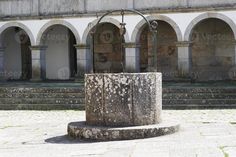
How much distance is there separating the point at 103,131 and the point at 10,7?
14125 mm

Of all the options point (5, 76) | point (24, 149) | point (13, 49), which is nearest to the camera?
point (24, 149)

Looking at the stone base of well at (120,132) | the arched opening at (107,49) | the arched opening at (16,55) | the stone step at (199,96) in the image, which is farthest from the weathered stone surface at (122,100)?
the arched opening at (16,55)

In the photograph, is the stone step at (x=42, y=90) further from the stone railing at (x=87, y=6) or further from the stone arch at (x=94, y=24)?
the stone railing at (x=87, y=6)

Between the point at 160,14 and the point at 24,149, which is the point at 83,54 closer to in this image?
A: the point at 160,14

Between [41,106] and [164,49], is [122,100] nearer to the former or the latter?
[41,106]

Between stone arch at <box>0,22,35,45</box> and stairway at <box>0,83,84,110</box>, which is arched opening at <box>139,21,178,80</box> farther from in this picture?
stairway at <box>0,83,84,110</box>

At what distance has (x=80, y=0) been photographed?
65.6 ft

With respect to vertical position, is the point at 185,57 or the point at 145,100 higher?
the point at 185,57

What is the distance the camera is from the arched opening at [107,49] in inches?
874

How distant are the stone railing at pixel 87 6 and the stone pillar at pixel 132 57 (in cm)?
143

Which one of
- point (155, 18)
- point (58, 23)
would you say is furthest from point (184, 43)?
point (58, 23)

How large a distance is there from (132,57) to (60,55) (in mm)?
4786

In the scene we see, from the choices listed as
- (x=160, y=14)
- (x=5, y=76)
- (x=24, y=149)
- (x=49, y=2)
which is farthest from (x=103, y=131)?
(x=5, y=76)

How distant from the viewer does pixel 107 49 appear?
22.4 meters
